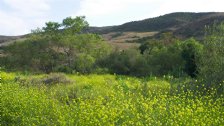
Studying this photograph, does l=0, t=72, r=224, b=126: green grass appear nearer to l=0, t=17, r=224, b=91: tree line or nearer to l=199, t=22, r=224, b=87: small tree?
l=199, t=22, r=224, b=87: small tree

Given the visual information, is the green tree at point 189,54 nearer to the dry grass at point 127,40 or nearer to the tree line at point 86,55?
the tree line at point 86,55

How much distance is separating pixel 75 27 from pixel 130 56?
33.9ft

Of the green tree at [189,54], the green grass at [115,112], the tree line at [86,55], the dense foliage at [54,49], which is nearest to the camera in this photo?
the green grass at [115,112]

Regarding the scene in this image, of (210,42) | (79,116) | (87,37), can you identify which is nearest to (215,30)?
(210,42)

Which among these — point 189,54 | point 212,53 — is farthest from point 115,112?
point 189,54

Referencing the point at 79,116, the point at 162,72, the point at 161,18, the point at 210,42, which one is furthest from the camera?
the point at 161,18

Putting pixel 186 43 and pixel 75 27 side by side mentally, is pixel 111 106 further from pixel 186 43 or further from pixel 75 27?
pixel 75 27

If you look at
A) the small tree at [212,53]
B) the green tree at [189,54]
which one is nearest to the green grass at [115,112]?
the small tree at [212,53]

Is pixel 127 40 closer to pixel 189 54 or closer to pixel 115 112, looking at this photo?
pixel 189 54

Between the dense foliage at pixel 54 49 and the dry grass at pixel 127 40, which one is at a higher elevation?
the dense foliage at pixel 54 49

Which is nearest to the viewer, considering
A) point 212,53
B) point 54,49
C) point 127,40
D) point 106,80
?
point 212,53

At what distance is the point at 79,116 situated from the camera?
10.0m

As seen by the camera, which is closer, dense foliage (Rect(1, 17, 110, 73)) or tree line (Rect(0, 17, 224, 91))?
tree line (Rect(0, 17, 224, 91))

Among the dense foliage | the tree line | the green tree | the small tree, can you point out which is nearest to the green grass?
the small tree
